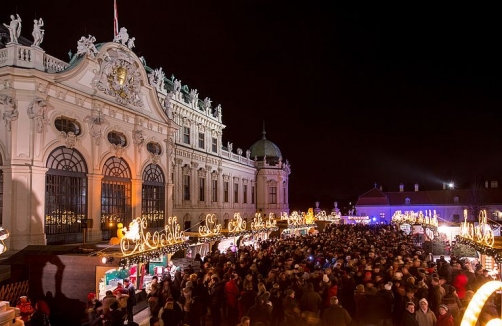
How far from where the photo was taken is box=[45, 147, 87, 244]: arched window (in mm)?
21359

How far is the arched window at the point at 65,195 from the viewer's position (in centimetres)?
2136

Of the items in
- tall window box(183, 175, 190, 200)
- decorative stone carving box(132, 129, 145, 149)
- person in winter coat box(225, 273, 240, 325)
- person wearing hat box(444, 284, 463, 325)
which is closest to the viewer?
person wearing hat box(444, 284, 463, 325)

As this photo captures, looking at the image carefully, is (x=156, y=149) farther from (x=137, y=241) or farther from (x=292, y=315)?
(x=292, y=315)

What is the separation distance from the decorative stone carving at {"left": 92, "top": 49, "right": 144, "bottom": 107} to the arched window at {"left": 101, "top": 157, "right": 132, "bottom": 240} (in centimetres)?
368

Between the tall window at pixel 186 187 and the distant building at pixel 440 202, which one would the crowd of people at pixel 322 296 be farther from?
the distant building at pixel 440 202

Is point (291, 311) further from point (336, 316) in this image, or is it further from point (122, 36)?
point (122, 36)

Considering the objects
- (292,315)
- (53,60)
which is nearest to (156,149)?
(53,60)

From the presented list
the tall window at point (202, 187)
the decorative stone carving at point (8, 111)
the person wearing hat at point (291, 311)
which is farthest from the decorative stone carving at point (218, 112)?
the person wearing hat at point (291, 311)

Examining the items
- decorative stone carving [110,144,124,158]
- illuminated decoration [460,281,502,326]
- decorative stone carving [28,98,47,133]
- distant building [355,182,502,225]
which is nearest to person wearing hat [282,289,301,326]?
illuminated decoration [460,281,502,326]

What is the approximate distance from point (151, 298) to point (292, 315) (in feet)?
12.1

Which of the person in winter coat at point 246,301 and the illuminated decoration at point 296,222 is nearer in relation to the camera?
the person in winter coat at point 246,301

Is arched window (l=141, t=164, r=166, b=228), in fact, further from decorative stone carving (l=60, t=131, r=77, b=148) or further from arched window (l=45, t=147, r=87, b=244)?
decorative stone carving (l=60, t=131, r=77, b=148)

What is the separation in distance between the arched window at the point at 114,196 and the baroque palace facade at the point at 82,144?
0.06 meters

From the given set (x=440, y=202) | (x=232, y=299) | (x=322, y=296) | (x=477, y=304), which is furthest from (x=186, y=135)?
(x=440, y=202)
